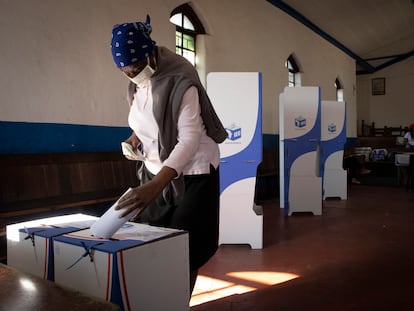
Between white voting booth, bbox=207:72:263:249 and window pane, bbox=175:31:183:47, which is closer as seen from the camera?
white voting booth, bbox=207:72:263:249

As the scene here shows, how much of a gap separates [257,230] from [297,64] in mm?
5639

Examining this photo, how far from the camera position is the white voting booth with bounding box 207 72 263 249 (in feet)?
12.7

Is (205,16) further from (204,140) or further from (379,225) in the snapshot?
(204,140)

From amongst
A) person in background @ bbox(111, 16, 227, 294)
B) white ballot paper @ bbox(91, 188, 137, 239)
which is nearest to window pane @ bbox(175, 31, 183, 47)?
person in background @ bbox(111, 16, 227, 294)

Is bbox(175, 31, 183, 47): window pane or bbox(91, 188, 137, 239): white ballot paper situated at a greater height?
Result: bbox(175, 31, 183, 47): window pane

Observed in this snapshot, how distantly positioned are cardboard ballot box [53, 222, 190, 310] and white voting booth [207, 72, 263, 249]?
2671mm

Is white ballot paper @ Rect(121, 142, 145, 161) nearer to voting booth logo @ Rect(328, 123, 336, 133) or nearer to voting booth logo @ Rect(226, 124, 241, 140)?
voting booth logo @ Rect(226, 124, 241, 140)

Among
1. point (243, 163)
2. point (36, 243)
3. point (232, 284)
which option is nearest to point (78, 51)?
point (243, 163)

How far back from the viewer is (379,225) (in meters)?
4.82

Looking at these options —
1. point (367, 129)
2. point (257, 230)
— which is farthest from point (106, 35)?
point (367, 129)

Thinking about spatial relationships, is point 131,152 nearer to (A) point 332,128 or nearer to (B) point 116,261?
(B) point 116,261

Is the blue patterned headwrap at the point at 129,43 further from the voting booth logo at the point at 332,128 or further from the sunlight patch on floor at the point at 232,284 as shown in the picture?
the voting booth logo at the point at 332,128

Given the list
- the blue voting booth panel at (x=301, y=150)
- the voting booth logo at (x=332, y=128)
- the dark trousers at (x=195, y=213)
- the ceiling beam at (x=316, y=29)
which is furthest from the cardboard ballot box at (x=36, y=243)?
the ceiling beam at (x=316, y=29)

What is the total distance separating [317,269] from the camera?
10.4ft
